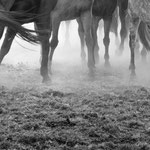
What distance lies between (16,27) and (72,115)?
127cm

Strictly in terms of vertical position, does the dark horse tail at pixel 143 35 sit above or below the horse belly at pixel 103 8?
below

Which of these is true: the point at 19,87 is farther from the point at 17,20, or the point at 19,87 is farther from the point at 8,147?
the point at 8,147

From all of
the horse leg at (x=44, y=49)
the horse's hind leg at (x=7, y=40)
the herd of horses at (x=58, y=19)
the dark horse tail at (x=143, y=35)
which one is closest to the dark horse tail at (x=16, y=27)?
the herd of horses at (x=58, y=19)

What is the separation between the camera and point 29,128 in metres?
5.12

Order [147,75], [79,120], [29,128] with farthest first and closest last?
[147,75] < [79,120] < [29,128]

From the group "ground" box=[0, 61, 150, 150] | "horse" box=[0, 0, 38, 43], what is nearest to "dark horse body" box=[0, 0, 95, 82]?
"horse" box=[0, 0, 38, 43]

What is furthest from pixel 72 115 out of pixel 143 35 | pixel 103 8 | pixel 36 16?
pixel 103 8

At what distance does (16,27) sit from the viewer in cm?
605

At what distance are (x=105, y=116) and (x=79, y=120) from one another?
0.38m

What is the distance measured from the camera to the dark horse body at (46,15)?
6.97 metres

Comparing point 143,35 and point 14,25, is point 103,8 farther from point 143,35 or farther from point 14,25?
point 14,25

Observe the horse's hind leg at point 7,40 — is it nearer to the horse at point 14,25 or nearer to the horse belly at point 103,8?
the horse at point 14,25

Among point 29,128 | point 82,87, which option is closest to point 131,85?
point 82,87

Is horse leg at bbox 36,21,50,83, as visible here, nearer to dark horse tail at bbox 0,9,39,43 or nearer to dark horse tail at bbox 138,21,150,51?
dark horse tail at bbox 0,9,39,43
